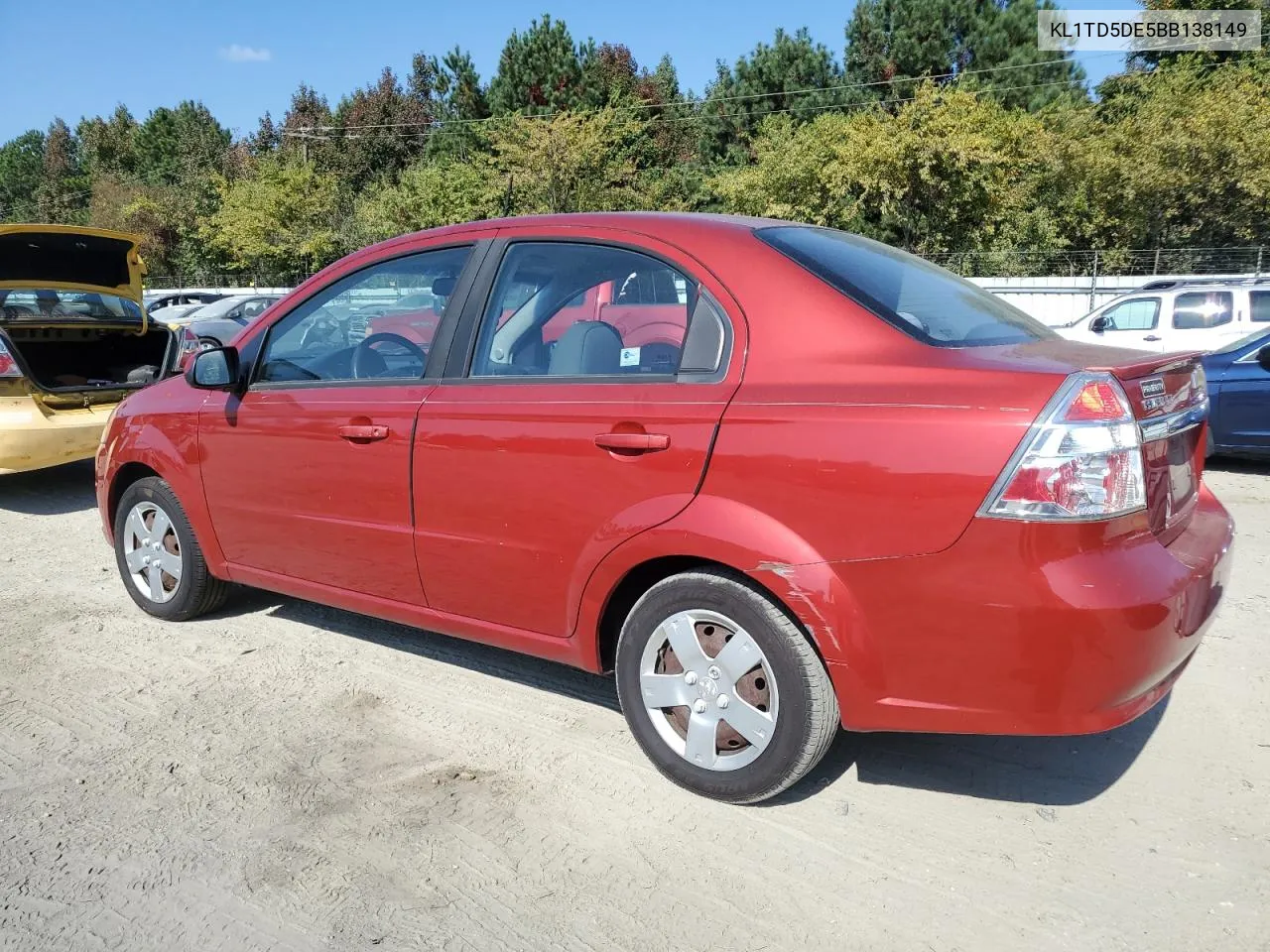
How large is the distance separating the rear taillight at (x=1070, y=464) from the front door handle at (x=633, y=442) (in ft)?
2.99

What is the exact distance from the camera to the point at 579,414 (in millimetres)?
2949

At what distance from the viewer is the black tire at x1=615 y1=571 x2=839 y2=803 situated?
8.61 feet

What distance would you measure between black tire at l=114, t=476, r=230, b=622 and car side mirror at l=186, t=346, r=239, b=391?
26.8 inches

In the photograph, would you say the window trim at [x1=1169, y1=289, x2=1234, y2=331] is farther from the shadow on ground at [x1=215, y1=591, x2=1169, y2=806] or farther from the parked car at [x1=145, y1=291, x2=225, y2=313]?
the parked car at [x1=145, y1=291, x2=225, y2=313]

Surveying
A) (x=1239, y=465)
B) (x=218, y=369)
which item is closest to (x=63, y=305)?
(x=218, y=369)

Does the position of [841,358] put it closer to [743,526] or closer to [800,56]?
[743,526]

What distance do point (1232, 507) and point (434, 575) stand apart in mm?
6069

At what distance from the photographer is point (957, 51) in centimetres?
4397

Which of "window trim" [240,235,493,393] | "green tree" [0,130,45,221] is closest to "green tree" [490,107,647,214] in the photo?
"window trim" [240,235,493,393]

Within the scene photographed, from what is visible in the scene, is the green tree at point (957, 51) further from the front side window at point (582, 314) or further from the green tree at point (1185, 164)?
the front side window at point (582, 314)

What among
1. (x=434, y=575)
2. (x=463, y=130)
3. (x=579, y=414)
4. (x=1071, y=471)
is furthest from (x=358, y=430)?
(x=463, y=130)

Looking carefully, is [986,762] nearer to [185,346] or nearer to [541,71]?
[185,346]

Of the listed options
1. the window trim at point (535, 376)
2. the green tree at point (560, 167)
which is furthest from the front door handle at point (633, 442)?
the green tree at point (560, 167)

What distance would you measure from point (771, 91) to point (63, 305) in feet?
140
